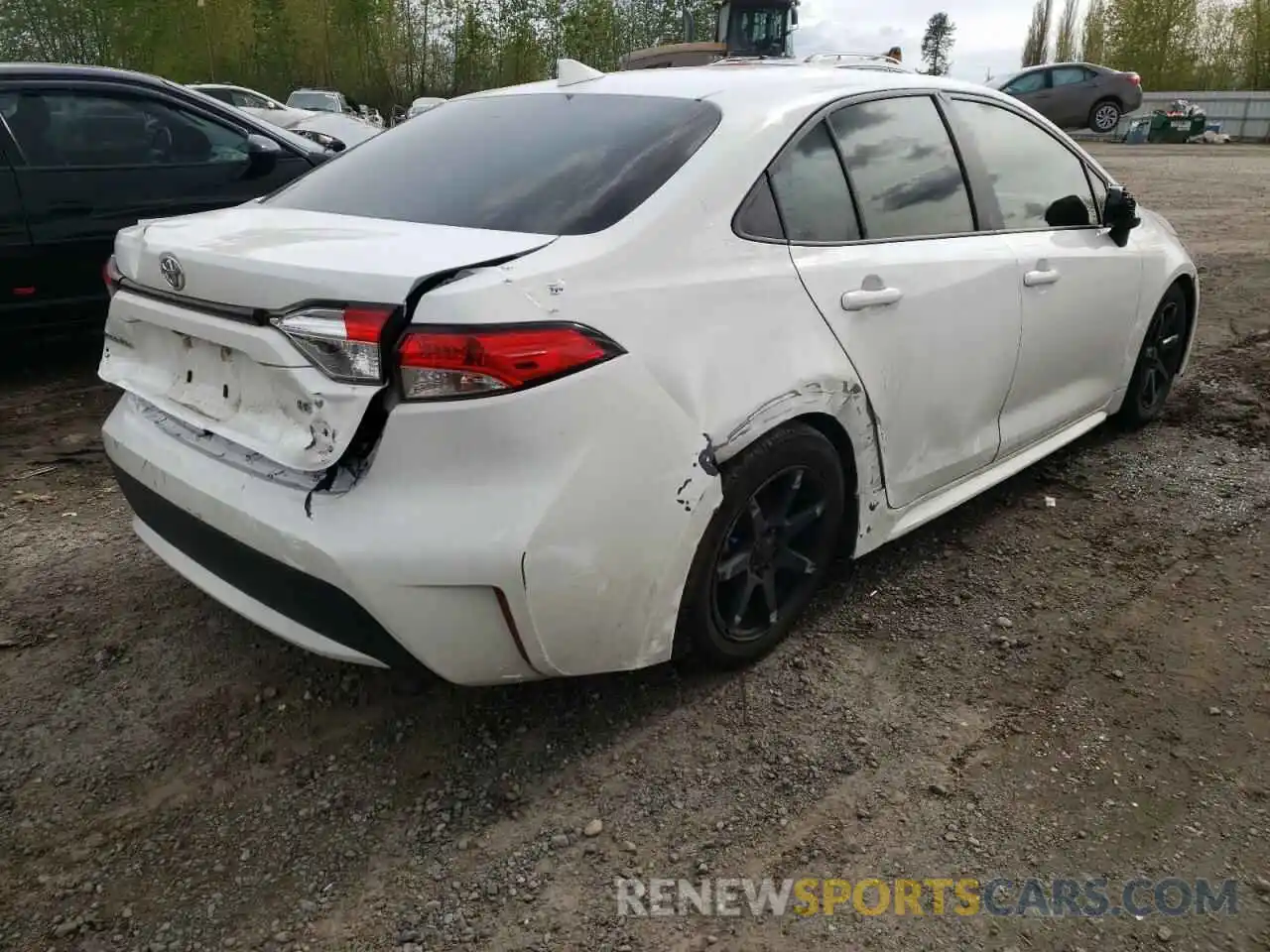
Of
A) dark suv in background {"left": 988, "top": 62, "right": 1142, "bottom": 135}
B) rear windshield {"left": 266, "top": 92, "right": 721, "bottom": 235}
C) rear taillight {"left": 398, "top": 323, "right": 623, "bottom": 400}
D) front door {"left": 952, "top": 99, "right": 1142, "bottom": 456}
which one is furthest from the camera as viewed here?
dark suv in background {"left": 988, "top": 62, "right": 1142, "bottom": 135}

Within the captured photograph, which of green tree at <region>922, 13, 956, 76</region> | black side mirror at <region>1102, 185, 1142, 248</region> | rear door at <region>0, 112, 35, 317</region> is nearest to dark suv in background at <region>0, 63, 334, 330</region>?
rear door at <region>0, 112, 35, 317</region>

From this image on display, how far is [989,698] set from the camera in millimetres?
2480

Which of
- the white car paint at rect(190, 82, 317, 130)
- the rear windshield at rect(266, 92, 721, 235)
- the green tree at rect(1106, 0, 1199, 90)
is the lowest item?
the rear windshield at rect(266, 92, 721, 235)

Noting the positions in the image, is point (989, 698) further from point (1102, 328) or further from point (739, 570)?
point (1102, 328)

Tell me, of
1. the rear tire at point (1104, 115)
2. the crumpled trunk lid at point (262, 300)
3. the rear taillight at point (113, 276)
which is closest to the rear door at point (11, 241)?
the rear taillight at point (113, 276)

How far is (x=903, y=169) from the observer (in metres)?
2.79

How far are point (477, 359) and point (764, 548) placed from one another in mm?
1015

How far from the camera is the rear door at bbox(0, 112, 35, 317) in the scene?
14.9ft

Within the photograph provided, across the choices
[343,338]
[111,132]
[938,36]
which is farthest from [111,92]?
[938,36]

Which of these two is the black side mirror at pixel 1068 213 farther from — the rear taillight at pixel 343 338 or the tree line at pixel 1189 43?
the tree line at pixel 1189 43

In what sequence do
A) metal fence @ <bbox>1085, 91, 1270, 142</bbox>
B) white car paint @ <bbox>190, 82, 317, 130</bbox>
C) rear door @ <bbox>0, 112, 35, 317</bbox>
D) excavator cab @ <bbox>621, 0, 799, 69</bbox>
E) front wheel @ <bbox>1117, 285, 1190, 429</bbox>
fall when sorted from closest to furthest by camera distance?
front wheel @ <bbox>1117, 285, 1190, 429</bbox> < rear door @ <bbox>0, 112, 35, 317</bbox> < white car paint @ <bbox>190, 82, 317, 130</bbox> < excavator cab @ <bbox>621, 0, 799, 69</bbox> < metal fence @ <bbox>1085, 91, 1270, 142</bbox>

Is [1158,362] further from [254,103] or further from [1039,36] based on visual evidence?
[1039,36]

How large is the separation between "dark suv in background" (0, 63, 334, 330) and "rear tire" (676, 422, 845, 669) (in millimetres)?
3988

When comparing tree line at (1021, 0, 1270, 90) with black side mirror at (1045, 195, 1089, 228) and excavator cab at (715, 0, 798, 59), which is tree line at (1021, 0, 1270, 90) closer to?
excavator cab at (715, 0, 798, 59)
